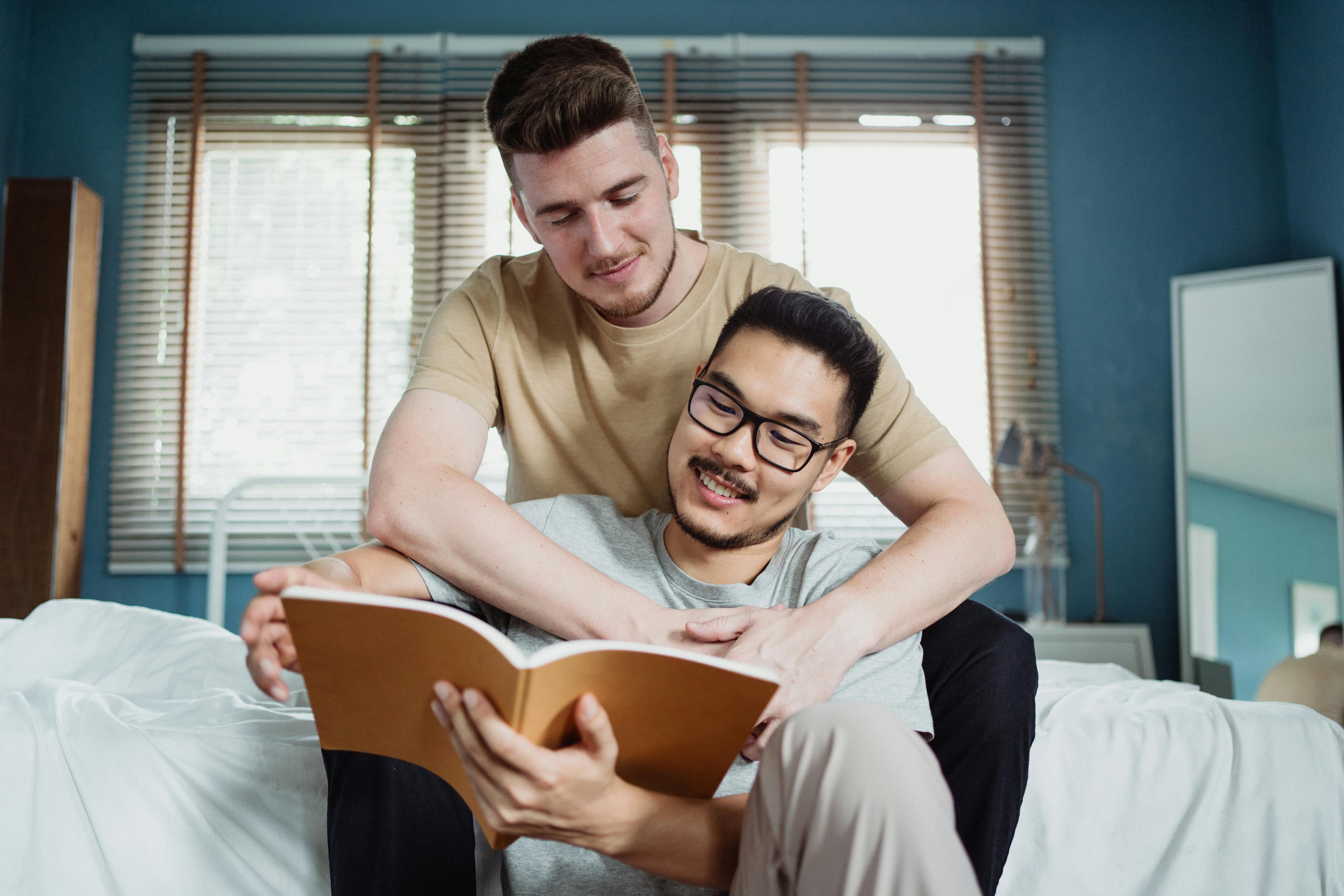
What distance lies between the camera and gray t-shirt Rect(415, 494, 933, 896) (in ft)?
3.00

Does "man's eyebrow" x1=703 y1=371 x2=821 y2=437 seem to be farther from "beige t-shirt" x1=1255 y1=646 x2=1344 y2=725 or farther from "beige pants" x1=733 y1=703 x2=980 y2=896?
"beige t-shirt" x1=1255 y1=646 x2=1344 y2=725

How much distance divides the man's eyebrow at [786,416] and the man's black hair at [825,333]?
5 centimetres

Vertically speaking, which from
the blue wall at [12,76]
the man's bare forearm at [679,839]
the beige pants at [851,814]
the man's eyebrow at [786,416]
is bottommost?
the man's bare forearm at [679,839]

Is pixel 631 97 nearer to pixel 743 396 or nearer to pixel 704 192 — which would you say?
pixel 743 396

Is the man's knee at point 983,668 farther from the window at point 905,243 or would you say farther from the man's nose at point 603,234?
the window at point 905,243

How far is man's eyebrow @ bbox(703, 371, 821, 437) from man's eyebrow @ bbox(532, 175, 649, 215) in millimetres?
319

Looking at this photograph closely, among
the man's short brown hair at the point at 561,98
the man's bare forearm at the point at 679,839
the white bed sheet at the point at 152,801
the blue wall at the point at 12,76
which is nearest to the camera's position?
the man's bare forearm at the point at 679,839

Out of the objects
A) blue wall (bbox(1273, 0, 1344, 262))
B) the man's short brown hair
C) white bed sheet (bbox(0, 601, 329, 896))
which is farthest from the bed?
blue wall (bbox(1273, 0, 1344, 262))

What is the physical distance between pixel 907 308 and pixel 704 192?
31.3 inches

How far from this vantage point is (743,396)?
1118 mm

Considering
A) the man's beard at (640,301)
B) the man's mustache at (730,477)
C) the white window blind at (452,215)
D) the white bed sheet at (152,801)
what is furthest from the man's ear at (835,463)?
the white window blind at (452,215)

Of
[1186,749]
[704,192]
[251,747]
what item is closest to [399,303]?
[704,192]

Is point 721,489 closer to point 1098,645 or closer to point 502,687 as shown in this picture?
point 502,687

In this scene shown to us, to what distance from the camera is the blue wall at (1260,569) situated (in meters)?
2.65
